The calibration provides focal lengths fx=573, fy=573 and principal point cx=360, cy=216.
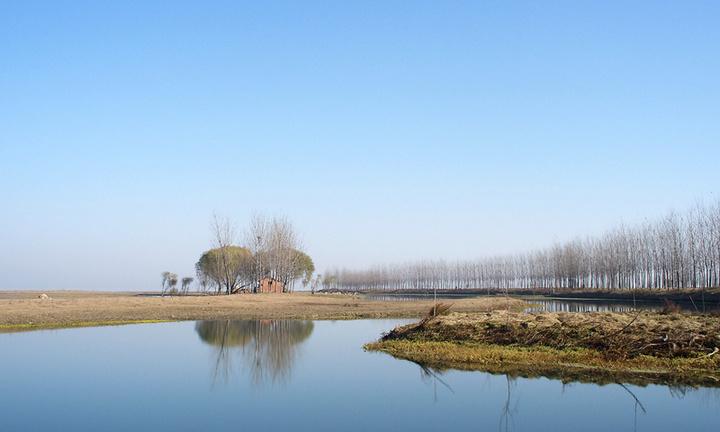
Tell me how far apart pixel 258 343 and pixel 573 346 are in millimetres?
10849

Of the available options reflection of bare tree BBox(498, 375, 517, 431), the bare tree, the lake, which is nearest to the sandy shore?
the lake

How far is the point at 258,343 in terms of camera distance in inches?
824

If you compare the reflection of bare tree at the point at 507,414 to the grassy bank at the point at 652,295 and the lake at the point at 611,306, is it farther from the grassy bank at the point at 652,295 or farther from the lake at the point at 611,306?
the grassy bank at the point at 652,295

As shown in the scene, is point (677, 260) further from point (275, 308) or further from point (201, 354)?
point (201, 354)

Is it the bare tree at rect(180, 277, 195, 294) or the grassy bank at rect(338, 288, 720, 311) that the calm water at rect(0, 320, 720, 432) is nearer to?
the grassy bank at rect(338, 288, 720, 311)

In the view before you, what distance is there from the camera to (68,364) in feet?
50.8

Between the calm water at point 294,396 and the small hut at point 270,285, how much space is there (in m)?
49.1

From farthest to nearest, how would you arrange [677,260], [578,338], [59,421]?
[677,260] < [578,338] < [59,421]

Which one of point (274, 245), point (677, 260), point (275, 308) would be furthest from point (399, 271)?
point (275, 308)

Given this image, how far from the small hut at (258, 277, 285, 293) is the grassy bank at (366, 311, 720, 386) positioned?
48695mm

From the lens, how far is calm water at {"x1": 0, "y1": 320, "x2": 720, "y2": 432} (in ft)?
31.9

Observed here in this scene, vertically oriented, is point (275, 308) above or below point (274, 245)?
below

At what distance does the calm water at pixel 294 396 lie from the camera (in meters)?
9.73

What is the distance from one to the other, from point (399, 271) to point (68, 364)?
401ft
